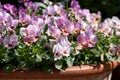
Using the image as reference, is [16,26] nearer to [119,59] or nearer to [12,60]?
[12,60]

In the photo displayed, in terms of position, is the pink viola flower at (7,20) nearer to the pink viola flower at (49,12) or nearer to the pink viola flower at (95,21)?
the pink viola flower at (49,12)

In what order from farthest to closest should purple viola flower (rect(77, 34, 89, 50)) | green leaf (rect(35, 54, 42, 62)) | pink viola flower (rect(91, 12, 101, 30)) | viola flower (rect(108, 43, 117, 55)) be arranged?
pink viola flower (rect(91, 12, 101, 30))
viola flower (rect(108, 43, 117, 55))
purple viola flower (rect(77, 34, 89, 50))
green leaf (rect(35, 54, 42, 62))

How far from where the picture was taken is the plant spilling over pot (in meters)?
1.81

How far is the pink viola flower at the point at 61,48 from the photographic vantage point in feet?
5.89

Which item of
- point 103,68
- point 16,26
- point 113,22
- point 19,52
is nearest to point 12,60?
point 19,52

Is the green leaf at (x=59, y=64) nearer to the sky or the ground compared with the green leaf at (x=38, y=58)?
nearer to the ground

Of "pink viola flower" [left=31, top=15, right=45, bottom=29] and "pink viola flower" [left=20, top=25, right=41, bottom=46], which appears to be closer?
"pink viola flower" [left=20, top=25, right=41, bottom=46]

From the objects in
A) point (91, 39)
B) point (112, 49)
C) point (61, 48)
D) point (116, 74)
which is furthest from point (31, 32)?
point (116, 74)

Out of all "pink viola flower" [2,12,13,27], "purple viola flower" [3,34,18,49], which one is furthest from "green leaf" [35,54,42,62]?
"pink viola flower" [2,12,13,27]

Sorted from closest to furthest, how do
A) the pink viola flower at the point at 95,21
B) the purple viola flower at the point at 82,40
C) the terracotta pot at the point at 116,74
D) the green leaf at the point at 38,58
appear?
the green leaf at the point at 38,58 < the purple viola flower at the point at 82,40 < the pink viola flower at the point at 95,21 < the terracotta pot at the point at 116,74

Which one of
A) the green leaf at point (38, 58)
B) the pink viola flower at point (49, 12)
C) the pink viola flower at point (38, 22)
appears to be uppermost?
the pink viola flower at point (49, 12)

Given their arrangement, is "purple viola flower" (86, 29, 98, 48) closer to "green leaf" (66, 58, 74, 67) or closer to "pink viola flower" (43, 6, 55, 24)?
"green leaf" (66, 58, 74, 67)

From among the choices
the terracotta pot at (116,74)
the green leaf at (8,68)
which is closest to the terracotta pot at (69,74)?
the green leaf at (8,68)

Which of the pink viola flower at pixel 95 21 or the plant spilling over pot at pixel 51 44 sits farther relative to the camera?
the pink viola flower at pixel 95 21
